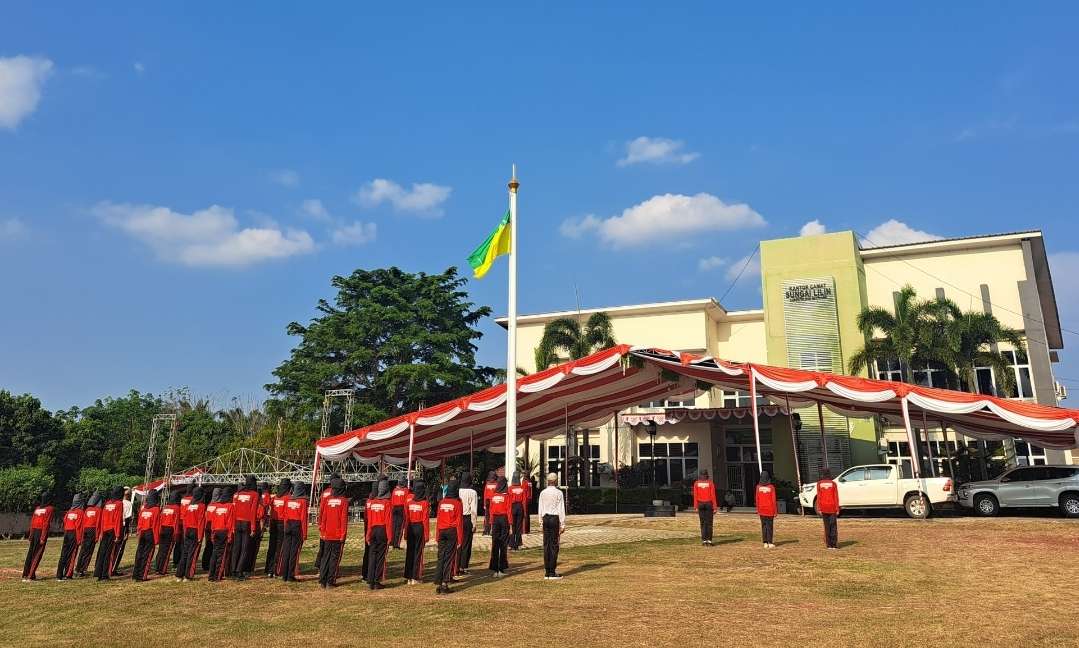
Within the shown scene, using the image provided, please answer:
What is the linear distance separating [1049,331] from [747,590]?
40.3m

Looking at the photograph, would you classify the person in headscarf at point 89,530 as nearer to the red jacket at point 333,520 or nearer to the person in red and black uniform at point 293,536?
the person in red and black uniform at point 293,536

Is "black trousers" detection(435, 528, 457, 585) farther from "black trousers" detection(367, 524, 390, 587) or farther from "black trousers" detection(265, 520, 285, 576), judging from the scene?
"black trousers" detection(265, 520, 285, 576)

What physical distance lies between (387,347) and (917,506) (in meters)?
32.3

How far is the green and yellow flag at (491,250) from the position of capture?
58.4ft

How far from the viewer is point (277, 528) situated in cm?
1210

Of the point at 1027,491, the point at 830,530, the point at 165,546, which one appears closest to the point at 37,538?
the point at 165,546

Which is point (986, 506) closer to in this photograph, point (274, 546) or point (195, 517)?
point (274, 546)

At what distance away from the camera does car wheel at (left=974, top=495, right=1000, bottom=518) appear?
60.0 feet

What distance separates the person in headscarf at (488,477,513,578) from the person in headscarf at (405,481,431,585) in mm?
1078

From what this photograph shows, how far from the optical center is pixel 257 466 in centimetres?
3400

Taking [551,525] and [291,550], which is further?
[291,550]

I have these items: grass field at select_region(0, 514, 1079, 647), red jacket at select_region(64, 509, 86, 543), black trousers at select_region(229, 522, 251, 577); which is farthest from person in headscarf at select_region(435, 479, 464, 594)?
red jacket at select_region(64, 509, 86, 543)

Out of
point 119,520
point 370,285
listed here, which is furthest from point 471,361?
point 119,520

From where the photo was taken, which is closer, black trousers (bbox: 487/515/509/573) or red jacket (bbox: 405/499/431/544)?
red jacket (bbox: 405/499/431/544)
